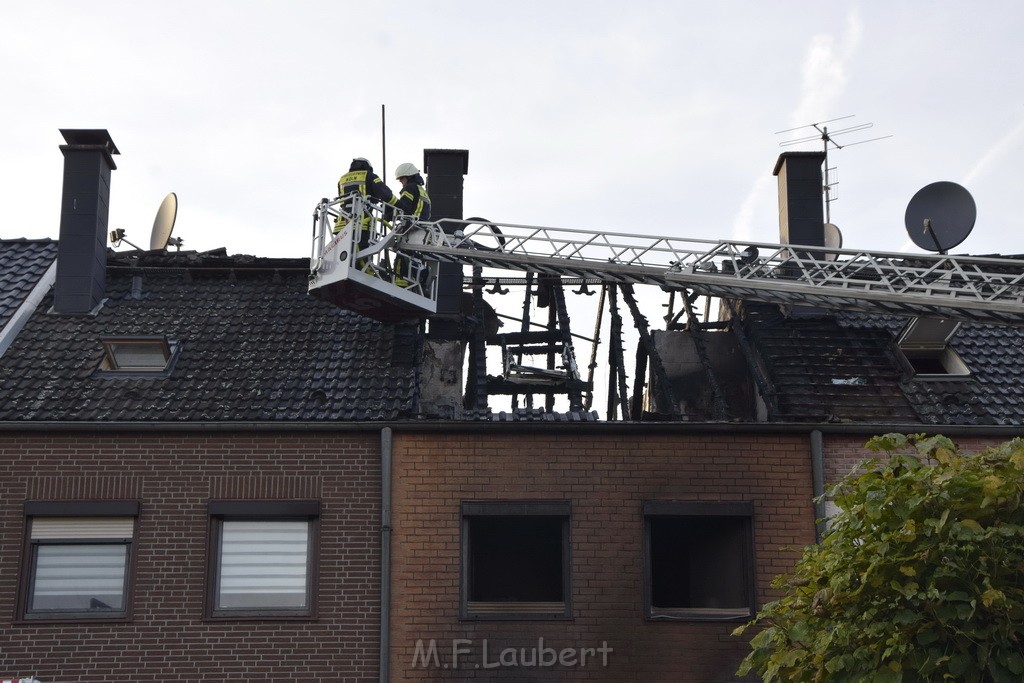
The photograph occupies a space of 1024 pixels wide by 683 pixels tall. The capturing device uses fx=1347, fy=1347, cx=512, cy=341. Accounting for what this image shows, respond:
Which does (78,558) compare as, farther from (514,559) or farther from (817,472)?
(817,472)

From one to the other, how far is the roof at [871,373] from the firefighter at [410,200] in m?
4.34

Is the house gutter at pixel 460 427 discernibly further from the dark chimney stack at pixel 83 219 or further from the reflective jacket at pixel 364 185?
the reflective jacket at pixel 364 185

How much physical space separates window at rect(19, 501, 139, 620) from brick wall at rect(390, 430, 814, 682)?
2905 millimetres

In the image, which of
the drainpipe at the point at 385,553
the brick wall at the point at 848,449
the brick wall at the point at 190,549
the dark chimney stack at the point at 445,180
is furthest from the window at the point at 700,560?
the dark chimney stack at the point at 445,180

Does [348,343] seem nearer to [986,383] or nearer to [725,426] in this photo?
[725,426]

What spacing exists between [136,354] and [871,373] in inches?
345

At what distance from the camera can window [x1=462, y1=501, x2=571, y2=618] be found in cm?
1409

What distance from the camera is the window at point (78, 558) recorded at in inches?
555

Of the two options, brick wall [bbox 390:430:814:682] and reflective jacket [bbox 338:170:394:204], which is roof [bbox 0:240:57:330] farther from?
brick wall [bbox 390:430:814:682]

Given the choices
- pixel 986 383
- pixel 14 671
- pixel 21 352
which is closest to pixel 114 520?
pixel 14 671

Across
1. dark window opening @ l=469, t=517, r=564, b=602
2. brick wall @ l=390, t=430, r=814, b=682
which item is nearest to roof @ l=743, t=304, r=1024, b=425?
brick wall @ l=390, t=430, r=814, b=682

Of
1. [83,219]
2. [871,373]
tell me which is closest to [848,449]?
[871,373]

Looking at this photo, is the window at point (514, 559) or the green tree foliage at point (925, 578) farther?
the window at point (514, 559)

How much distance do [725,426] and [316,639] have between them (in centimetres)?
483
